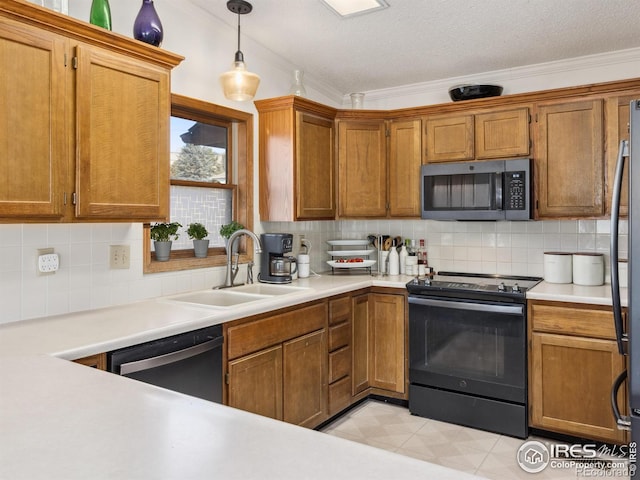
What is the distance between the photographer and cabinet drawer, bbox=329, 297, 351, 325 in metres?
3.08

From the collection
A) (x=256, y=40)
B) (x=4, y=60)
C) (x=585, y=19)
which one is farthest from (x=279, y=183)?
(x=585, y=19)

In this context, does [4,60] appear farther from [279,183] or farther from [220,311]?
[279,183]

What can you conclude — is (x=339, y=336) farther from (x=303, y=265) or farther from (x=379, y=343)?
(x=303, y=265)

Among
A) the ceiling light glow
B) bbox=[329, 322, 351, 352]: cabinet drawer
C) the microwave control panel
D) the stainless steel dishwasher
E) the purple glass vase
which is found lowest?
bbox=[329, 322, 351, 352]: cabinet drawer

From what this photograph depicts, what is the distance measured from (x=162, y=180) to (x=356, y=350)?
1814 mm

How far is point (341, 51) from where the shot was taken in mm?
3346

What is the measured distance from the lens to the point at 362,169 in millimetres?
3744

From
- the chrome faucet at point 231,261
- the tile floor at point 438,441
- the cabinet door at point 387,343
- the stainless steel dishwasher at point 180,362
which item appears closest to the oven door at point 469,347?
the cabinet door at point 387,343

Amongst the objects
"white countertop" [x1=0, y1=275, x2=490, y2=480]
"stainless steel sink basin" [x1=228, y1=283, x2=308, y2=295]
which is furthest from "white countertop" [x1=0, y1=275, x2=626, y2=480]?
"stainless steel sink basin" [x1=228, y1=283, x2=308, y2=295]

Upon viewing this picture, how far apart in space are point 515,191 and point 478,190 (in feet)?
0.81

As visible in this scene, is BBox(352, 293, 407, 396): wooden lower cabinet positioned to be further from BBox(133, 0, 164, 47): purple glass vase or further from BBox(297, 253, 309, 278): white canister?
BBox(133, 0, 164, 47): purple glass vase

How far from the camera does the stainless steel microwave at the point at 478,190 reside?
10.4 ft

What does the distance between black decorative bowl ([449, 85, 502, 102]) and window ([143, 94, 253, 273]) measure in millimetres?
1525

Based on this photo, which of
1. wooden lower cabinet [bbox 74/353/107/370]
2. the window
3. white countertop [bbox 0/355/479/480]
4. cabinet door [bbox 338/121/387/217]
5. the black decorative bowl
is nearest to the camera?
white countertop [bbox 0/355/479/480]
